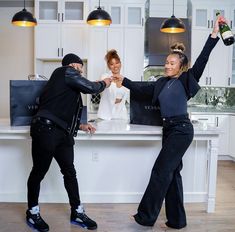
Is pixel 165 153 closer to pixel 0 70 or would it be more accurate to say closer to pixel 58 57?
pixel 58 57

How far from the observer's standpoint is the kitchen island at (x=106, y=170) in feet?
10.3

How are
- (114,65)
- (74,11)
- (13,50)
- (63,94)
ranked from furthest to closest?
(13,50) < (74,11) < (114,65) < (63,94)

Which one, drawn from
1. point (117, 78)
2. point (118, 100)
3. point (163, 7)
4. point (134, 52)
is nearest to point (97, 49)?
point (134, 52)

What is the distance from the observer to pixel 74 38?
5.25m

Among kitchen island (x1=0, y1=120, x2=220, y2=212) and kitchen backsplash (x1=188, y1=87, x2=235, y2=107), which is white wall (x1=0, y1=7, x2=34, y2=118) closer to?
kitchen island (x1=0, y1=120, x2=220, y2=212)

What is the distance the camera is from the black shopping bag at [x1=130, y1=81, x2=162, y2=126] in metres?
3.02

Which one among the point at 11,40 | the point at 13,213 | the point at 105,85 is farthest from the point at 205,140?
the point at 11,40

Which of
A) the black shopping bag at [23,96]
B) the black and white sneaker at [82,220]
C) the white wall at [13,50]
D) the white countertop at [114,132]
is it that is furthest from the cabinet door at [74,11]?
the black and white sneaker at [82,220]

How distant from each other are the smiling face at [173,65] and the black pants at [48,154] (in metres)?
0.94

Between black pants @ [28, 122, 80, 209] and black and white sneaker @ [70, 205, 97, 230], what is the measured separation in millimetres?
51

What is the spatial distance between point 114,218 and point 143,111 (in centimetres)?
Answer: 103

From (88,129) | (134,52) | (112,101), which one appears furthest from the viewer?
(134,52)

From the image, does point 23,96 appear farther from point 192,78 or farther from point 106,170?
point 192,78

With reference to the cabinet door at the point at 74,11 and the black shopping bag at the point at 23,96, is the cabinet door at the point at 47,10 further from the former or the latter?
the black shopping bag at the point at 23,96
